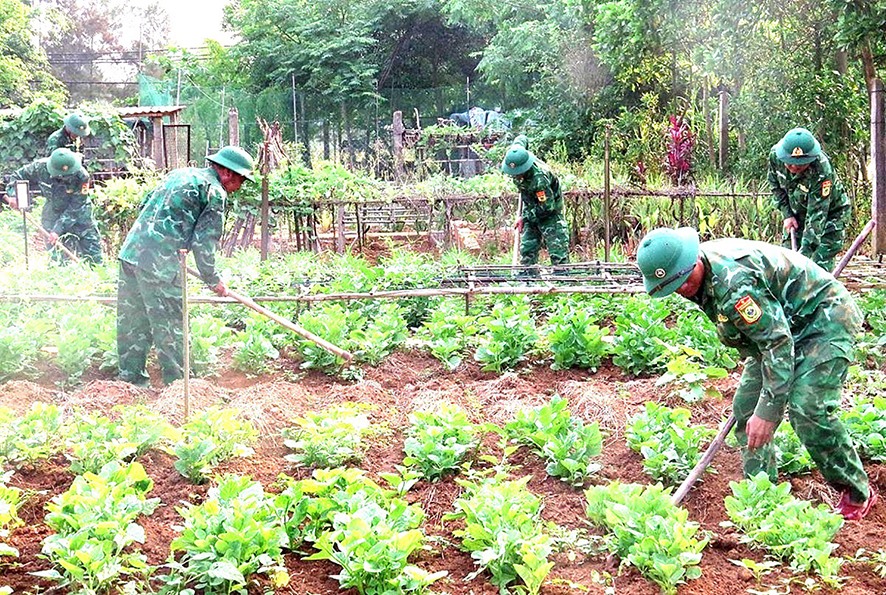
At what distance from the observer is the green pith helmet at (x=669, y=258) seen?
377 centimetres

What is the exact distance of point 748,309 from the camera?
3.75m

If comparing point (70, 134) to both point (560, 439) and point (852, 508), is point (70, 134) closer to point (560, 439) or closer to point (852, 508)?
point (560, 439)

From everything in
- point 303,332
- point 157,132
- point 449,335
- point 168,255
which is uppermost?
point 157,132

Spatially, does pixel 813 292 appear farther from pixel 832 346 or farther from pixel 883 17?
pixel 883 17

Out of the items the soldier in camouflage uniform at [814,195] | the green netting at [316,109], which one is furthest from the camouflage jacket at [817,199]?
the green netting at [316,109]

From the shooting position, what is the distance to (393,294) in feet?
24.9

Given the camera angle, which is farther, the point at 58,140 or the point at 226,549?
the point at 58,140

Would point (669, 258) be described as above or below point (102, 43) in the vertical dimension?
below

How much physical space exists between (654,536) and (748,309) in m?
0.96

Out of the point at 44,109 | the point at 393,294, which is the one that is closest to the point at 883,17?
the point at 393,294

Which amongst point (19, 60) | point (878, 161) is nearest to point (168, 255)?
point (878, 161)

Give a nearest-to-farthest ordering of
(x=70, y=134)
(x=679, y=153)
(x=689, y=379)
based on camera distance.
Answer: (x=689, y=379) → (x=70, y=134) → (x=679, y=153)

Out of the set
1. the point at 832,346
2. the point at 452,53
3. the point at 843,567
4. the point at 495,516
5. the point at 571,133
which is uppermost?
the point at 452,53

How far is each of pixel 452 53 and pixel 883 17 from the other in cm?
1911
